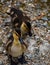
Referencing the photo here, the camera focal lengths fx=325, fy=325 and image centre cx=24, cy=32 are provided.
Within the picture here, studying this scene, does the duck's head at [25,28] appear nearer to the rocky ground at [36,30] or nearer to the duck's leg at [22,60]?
the rocky ground at [36,30]

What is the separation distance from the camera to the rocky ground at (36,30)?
4152 millimetres

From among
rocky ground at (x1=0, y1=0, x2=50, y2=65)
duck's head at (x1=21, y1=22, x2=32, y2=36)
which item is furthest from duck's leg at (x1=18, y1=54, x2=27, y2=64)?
duck's head at (x1=21, y1=22, x2=32, y2=36)

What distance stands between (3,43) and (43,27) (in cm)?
72

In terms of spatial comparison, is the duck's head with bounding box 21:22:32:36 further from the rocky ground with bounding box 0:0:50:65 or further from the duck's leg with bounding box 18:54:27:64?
the duck's leg with bounding box 18:54:27:64

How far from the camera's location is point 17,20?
4516 millimetres

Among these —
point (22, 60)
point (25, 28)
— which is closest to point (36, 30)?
point (25, 28)

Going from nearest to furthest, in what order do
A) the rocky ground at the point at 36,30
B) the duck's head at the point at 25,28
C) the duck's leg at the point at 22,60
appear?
the duck's leg at the point at 22,60 → the rocky ground at the point at 36,30 → the duck's head at the point at 25,28

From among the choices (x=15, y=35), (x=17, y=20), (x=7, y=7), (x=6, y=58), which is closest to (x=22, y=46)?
(x=15, y=35)

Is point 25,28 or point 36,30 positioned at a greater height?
point 25,28

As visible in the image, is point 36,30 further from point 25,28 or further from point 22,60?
point 22,60

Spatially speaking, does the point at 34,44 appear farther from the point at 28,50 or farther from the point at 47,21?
the point at 47,21

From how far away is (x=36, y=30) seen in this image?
4.72 meters

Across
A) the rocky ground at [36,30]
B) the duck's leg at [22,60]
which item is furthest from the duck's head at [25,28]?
the duck's leg at [22,60]

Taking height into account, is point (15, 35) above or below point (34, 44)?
above
